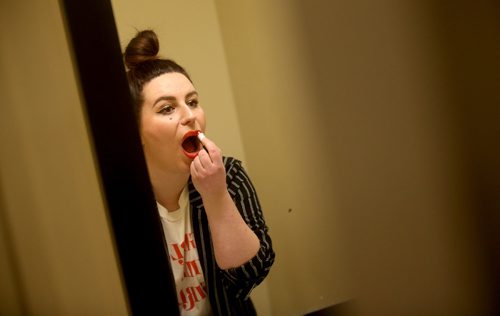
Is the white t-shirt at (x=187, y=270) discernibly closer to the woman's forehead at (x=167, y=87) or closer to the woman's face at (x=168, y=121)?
the woman's face at (x=168, y=121)

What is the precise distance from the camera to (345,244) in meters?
0.30

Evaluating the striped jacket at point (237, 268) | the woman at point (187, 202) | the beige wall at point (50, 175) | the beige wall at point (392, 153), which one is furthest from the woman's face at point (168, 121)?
the beige wall at point (392, 153)

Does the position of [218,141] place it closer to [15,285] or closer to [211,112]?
[211,112]

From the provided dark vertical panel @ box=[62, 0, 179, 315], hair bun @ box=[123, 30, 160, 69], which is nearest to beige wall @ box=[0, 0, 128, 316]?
dark vertical panel @ box=[62, 0, 179, 315]

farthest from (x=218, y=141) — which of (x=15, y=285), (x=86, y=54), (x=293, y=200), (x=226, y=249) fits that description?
(x=86, y=54)

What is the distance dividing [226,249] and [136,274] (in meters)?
0.40

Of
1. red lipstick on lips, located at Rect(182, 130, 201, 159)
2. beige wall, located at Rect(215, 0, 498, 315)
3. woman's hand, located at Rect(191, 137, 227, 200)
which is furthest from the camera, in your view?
red lipstick on lips, located at Rect(182, 130, 201, 159)

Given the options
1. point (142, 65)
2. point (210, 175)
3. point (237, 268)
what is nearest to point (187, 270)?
point (237, 268)

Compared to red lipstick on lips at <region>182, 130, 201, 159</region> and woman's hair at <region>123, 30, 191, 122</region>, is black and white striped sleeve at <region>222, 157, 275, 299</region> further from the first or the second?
woman's hair at <region>123, 30, 191, 122</region>

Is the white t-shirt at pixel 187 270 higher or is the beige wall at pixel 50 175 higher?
the beige wall at pixel 50 175

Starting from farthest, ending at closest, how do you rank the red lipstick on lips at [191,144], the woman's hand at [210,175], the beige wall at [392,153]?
the red lipstick on lips at [191,144] < the woman's hand at [210,175] < the beige wall at [392,153]

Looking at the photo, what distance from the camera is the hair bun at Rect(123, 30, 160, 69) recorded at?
0.90 metres

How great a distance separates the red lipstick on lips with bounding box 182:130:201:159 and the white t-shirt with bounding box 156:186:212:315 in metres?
0.16

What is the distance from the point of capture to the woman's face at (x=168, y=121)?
2.69 feet
